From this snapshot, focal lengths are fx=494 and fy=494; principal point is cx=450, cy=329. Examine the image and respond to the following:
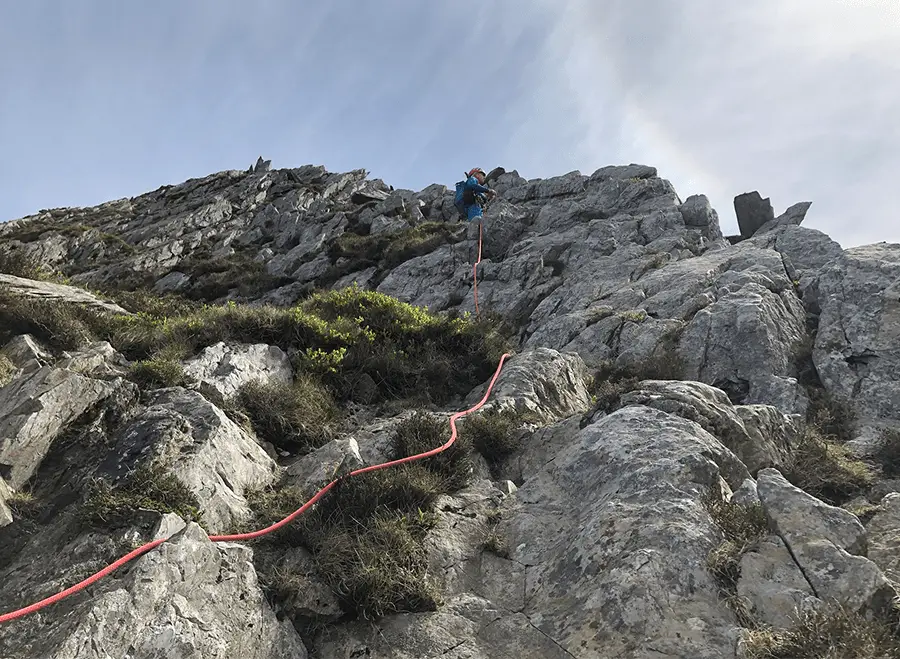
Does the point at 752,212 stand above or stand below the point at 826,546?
above

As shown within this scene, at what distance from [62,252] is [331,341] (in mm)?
34691

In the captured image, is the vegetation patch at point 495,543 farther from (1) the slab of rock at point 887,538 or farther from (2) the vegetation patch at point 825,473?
(2) the vegetation patch at point 825,473

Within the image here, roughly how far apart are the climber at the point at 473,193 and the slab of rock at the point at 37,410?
23.2 metres

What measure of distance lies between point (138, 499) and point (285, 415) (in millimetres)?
2670

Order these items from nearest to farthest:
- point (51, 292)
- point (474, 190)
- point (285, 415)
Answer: point (285, 415) < point (51, 292) < point (474, 190)

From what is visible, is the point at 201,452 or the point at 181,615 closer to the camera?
the point at 181,615

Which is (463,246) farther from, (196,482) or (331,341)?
(196,482)

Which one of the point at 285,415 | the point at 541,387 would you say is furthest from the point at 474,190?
the point at 285,415

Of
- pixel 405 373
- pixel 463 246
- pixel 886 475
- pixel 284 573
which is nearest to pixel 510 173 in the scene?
pixel 463 246

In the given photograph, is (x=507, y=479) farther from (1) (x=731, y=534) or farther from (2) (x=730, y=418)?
(2) (x=730, y=418)

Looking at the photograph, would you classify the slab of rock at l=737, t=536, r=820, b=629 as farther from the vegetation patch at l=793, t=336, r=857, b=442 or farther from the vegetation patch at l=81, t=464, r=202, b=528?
the vegetation patch at l=793, t=336, r=857, b=442

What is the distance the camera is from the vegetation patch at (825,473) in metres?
6.51

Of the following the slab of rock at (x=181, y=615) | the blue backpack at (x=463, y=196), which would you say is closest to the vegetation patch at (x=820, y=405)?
the slab of rock at (x=181, y=615)

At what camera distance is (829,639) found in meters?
3.51
